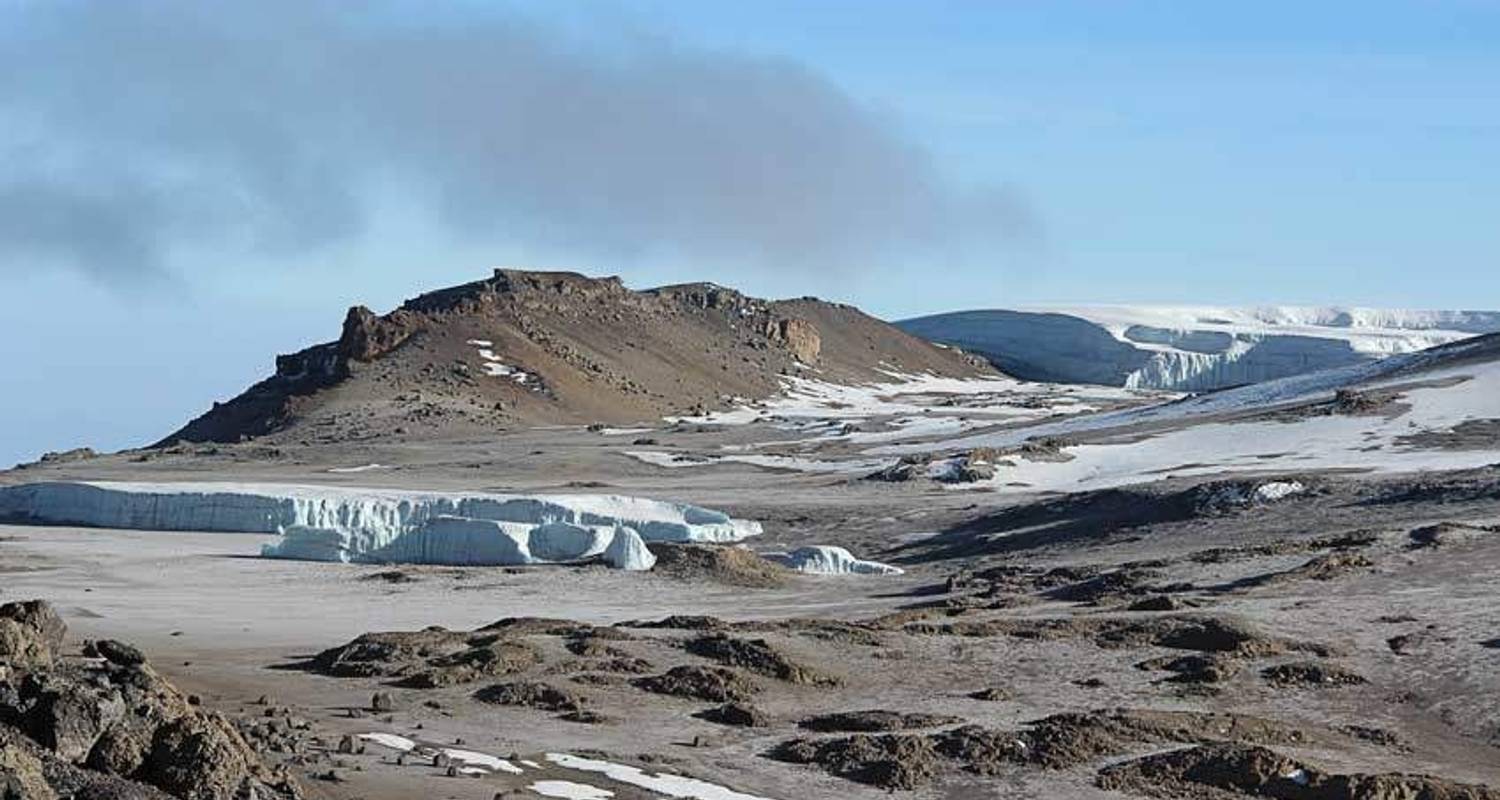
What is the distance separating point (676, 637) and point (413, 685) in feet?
17.4

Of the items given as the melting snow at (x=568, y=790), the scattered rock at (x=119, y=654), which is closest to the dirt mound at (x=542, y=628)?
the scattered rock at (x=119, y=654)

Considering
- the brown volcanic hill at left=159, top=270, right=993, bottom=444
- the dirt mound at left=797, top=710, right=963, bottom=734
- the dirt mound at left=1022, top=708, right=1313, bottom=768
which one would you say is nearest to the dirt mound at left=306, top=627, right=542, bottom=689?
the dirt mound at left=797, top=710, right=963, bottom=734

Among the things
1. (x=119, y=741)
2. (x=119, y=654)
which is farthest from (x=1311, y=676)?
(x=119, y=741)

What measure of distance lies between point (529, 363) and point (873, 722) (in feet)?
303

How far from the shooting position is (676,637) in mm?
32375

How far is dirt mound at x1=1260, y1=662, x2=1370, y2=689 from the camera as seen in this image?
97.6 feet

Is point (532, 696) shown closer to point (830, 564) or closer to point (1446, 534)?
point (1446, 534)

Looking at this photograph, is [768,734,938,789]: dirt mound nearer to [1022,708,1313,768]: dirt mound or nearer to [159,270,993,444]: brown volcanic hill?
[1022,708,1313,768]: dirt mound

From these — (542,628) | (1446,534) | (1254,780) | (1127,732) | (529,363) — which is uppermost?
(529,363)

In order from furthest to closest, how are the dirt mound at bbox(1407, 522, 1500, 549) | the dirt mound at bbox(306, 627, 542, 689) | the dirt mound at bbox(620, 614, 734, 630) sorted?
the dirt mound at bbox(1407, 522, 1500, 549)
the dirt mound at bbox(620, 614, 734, 630)
the dirt mound at bbox(306, 627, 542, 689)

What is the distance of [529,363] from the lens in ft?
387

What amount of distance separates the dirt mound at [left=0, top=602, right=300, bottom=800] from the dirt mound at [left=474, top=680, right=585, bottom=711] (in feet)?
25.1

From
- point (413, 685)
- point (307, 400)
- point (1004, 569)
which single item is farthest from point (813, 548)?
point (307, 400)

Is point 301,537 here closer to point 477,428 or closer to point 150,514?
point 150,514
